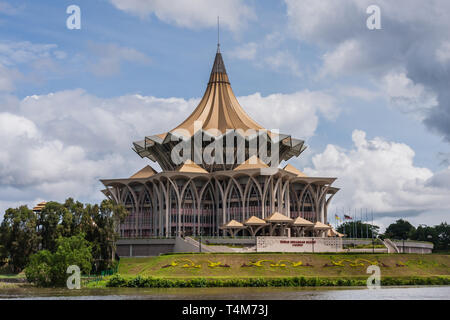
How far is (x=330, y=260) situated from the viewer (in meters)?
60.2

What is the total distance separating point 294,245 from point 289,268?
10.7 meters

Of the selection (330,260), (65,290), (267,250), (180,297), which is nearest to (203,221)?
(267,250)

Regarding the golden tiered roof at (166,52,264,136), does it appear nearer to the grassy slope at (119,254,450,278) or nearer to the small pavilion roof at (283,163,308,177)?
the small pavilion roof at (283,163,308,177)

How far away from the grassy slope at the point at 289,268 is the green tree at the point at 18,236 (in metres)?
9.58

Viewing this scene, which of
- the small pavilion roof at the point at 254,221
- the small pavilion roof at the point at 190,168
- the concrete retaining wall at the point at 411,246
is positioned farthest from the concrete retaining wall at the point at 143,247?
the concrete retaining wall at the point at 411,246

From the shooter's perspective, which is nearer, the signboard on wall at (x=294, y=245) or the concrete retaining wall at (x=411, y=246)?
the signboard on wall at (x=294, y=245)

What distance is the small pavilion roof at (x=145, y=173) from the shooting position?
89025mm

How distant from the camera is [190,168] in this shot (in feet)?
279

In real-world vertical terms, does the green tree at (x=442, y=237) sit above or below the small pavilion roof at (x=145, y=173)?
below

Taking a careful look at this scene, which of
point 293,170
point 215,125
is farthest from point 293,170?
point 215,125

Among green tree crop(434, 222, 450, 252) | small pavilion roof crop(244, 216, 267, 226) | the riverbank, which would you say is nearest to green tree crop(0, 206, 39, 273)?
the riverbank

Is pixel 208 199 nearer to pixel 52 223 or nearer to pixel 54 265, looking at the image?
pixel 52 223

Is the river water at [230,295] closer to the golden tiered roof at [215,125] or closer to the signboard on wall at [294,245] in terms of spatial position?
the signboard on wall at [294,245]
